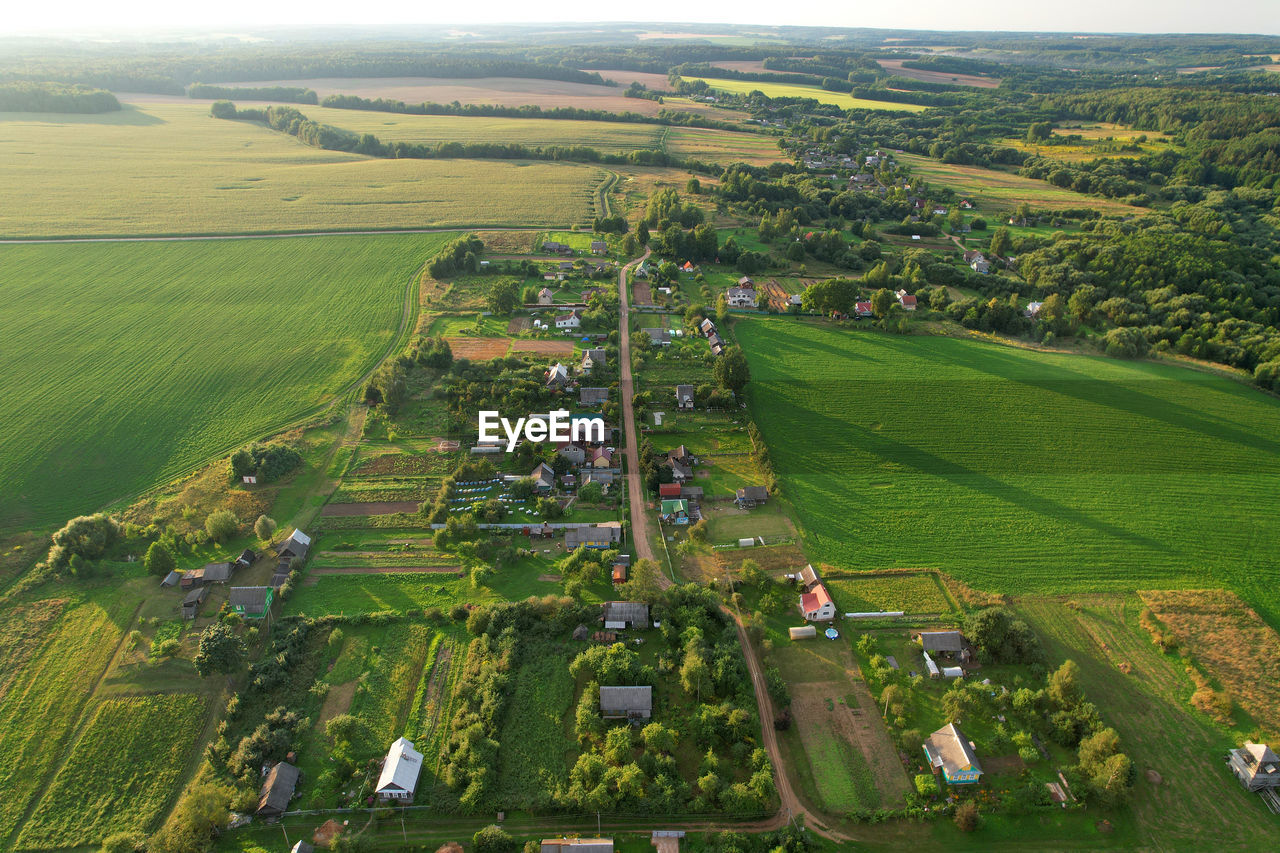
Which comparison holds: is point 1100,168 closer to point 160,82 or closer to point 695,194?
point 695,194

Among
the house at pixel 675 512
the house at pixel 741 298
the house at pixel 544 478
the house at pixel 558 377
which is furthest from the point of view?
the house at pixel 741 298

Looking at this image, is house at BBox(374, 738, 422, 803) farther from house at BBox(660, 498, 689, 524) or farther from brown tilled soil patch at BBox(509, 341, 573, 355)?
brown tilled soil patch at BBox(509, 341, 573, 355)

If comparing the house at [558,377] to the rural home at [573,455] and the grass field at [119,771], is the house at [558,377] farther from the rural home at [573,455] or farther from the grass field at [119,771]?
the grass field at [119,771]

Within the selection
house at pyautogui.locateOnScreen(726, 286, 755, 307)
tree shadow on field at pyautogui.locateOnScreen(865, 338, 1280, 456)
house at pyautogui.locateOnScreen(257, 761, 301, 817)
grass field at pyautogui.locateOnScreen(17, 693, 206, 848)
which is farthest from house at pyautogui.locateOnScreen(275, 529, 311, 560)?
tree shadow on field at pyautogui.locateOnScreen(865, 338, 1280, 456)

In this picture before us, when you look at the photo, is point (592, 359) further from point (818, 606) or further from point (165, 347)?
point (165, 347)

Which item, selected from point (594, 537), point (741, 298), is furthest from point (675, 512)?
point (741, 298)

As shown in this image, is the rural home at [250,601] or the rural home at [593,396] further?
the rural home at [593,396]

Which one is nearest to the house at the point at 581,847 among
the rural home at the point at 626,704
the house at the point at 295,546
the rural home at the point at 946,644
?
the rural home at the point at 626,704
